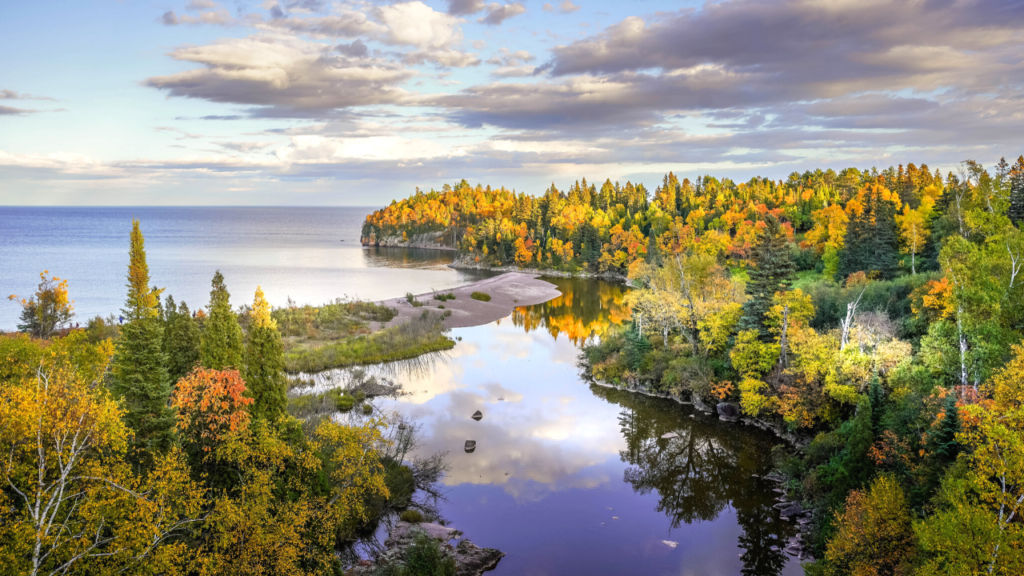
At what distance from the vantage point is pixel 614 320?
7019cm

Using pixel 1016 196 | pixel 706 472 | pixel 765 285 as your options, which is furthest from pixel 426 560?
pixel 1016 196

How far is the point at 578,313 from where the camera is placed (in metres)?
80.2

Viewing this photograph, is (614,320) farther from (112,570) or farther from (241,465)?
(112,570)

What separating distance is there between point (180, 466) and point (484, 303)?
67.9 m

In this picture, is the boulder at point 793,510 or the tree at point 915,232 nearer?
the boulder at point 793,510

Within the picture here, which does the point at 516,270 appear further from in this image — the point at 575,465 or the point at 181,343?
the point at 181,343

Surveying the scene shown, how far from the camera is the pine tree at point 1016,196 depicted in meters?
57.7

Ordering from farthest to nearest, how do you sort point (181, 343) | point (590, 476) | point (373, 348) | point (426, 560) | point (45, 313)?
point (373, 348), point (45, 313), point (590, 476), point (181, 343), point (426, 560)

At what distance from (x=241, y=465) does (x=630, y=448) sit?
23.0 metres

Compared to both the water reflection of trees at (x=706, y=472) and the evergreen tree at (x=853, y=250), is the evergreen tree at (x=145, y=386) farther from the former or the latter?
the evergreen tree at (x=853, y=250)

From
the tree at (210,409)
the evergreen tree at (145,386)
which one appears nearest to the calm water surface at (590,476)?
the tree at (210,409)

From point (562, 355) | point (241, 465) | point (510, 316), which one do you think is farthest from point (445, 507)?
point (510, 316)

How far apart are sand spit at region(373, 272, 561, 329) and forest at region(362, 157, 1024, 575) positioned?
26.1m

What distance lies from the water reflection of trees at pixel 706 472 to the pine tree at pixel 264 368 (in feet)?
60.6
